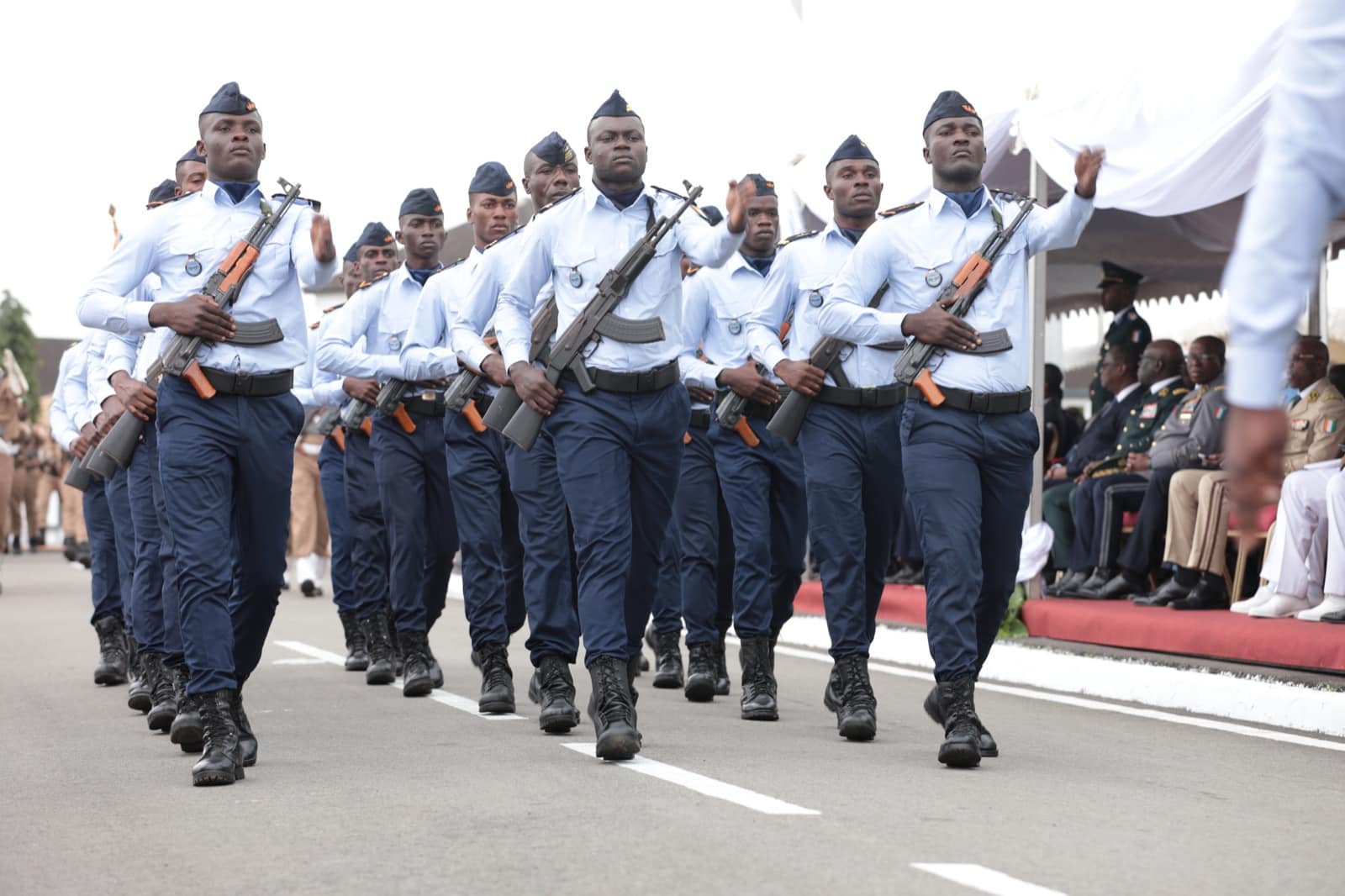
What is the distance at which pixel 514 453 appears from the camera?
27.8 feet

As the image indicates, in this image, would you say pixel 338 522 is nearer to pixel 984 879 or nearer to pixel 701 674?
pixel 701 674

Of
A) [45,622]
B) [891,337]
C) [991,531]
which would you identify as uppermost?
[891,337]

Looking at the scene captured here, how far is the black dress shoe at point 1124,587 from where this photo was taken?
11.9 m

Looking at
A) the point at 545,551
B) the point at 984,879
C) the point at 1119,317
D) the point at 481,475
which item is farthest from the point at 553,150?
the point at 1119,317

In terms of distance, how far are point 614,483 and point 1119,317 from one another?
25.2 feet

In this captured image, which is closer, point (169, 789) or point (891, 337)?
point (169, 789)

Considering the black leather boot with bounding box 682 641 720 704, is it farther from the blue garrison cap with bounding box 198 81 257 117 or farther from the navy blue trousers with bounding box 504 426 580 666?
the blue garrison cap with bounding box 198 81 257 117

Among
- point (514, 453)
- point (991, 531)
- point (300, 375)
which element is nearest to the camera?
point (991, 531)

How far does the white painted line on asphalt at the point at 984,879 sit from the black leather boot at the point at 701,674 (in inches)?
183

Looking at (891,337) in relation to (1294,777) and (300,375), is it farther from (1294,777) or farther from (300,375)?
(300,375)

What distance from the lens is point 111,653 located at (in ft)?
36.2

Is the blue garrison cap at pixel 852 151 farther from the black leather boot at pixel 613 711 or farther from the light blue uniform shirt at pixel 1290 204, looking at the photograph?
the light blue uniform shirt at pixel 1290 204

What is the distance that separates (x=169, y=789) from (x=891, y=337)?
3.08m

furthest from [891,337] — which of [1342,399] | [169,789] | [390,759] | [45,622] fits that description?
[45,622]
